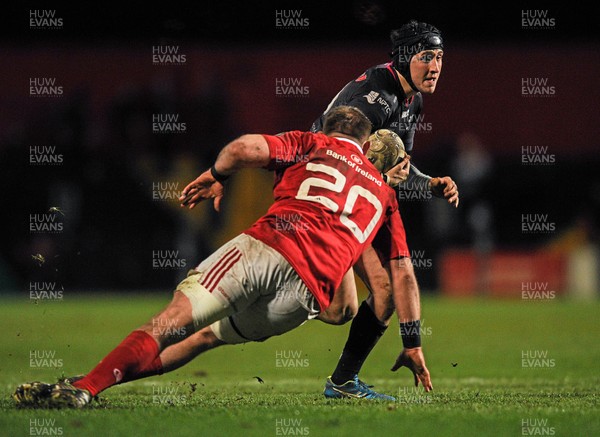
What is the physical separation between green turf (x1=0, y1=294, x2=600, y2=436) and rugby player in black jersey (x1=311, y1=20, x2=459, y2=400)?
12.1 inches

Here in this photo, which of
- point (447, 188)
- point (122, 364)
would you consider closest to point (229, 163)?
point (122, 364)

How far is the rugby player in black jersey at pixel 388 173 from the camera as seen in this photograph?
21.0 feet

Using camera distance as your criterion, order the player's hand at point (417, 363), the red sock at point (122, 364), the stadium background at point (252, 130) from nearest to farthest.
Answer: the red sock at point (122, 364), the player's hand at point (417, 363), the stadium background at point (252, 130)

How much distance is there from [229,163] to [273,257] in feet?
1.87

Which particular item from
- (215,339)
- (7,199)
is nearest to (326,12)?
(7,199)

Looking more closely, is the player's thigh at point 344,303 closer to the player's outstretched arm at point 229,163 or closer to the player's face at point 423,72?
the player's outstretched arm at point 229,163

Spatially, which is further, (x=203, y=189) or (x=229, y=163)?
(x=203, y=189)

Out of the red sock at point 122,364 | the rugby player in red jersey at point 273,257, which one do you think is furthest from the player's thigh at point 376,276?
the red sock at point 122,364

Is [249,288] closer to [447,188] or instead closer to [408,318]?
[408,318]

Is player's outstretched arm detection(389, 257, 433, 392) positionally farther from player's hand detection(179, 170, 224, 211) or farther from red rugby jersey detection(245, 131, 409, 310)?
player's hand detection(179, 170, 224, 211)

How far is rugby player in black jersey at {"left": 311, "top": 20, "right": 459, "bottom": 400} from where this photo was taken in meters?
6.39

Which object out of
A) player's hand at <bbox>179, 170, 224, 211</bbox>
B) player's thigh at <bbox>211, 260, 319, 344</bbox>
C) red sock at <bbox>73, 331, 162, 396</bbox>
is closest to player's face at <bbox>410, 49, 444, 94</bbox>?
player's hand at <bbox>179, 170, 224, 211</bbox>

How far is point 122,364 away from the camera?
4.99 metres

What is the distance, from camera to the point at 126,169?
70.5 feet
